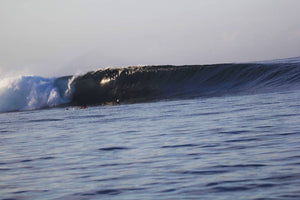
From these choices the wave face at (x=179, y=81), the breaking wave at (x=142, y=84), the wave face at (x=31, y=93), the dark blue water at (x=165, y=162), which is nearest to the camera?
the dark blue water at (x=165, y=162)

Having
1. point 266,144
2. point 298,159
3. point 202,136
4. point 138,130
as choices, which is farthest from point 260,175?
point 138,130

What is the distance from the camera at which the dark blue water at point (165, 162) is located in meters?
5.04

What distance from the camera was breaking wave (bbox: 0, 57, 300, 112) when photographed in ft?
84.2

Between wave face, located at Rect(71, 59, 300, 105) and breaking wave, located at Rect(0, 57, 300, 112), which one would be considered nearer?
wave face, located at Rect(71, 59, 300, 105)

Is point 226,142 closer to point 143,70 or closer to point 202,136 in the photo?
point 202,136

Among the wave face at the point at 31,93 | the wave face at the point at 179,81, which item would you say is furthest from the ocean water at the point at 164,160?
the wave face at the point at 31,93

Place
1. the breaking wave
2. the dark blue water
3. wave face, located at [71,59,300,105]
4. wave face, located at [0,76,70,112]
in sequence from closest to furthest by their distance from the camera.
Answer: the dark blue water < wave face, located at [71,59,300,105] < the breaking wave < wave face, located at [0,76,70,112]

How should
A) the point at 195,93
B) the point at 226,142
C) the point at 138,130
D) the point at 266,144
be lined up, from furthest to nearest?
1. the point at 195,93
2. the point at 138,130
3. the point at 226,142
4. the point at 266,144

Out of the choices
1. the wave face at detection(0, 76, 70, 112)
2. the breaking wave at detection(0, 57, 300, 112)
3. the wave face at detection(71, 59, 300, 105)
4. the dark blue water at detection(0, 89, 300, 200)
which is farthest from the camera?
the wave face at detection(0, 76, 70, 112)

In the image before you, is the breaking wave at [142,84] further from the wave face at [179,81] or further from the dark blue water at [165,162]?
the dark blue water at [165,162]

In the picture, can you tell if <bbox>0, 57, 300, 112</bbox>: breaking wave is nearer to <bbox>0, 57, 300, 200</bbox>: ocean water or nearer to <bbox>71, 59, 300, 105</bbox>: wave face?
<bbox>71, 59, 300, 105</bbox>: wave face

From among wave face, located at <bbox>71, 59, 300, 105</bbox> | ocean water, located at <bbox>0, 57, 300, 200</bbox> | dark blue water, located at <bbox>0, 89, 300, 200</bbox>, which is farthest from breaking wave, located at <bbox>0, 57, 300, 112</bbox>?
dark blue water, located at <bbox>0, 89, 300, 200</bbox>

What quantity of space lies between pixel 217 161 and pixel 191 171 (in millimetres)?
576

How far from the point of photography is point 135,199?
190 inches
